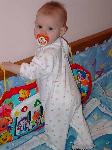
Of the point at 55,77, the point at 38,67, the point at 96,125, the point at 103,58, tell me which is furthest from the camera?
Result: the point at 103,58

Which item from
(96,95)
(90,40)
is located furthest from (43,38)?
(96,95)

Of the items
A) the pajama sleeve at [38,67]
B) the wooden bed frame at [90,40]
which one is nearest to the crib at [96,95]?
the wooden bed frame at [90,40]

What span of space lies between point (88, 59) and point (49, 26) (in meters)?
0.55

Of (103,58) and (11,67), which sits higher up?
(103,58)

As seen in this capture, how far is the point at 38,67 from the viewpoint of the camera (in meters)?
1.22

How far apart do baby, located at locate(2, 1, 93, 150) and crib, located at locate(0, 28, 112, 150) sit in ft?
0.26

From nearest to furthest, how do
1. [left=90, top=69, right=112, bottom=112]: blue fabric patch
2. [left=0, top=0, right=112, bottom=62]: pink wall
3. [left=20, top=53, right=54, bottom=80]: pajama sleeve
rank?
[left=20, top=53, right=54, bottom=80]: pajama sleeve
[left=0, top=0, right=112, bottom=62]: pink wall
[left=90, top=69, right=112, bottom=112]: blue fabric patch

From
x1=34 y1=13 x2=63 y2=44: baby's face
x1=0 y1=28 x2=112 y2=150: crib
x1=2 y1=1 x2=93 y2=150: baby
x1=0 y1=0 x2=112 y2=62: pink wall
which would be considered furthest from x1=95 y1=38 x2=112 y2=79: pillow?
x1=34 y1=13 x2=63 y2=44: baby's face

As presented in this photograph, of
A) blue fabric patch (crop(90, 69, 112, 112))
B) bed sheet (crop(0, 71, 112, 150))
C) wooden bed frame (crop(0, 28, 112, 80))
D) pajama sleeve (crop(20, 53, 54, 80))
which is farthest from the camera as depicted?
blue fabric patch (crop(90, 69, 112, 112))

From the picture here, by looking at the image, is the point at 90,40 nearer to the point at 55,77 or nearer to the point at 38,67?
the point at 55,77

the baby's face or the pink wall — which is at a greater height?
the pink wall

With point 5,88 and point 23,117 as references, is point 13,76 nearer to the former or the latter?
point 5,88

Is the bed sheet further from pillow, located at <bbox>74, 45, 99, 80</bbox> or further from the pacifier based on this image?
the pacifier

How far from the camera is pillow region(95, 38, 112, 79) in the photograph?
1832mm
